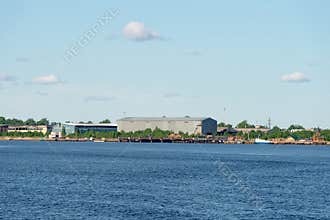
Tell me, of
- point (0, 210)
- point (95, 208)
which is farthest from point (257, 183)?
point (0, 210)

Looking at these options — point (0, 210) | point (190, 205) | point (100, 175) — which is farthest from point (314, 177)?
point (0, 210)

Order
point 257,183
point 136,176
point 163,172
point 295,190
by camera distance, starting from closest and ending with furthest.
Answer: point 295,190, point 257,183, point 136,176, point 163,172

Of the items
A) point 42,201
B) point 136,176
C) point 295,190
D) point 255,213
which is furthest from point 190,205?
point 136,176

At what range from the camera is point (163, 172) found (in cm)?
11369

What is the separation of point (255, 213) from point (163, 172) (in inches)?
1947

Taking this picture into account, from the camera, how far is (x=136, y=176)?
104 m

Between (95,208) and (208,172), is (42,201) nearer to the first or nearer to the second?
(95,208)

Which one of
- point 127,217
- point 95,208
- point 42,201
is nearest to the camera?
point 127,217

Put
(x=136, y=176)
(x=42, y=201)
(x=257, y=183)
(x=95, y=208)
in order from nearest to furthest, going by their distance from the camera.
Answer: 1. (x=95, y=208)
2. (x=42, y=201)
3. (x=257, y=183)
4. (x=136, y=176)

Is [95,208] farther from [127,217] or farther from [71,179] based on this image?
[71,179]

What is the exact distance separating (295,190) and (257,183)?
9.87m

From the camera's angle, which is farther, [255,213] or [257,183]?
[257,183]

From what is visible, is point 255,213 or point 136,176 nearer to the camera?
point 255,213

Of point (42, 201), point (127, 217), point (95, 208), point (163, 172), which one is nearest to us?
point (127, 217)
